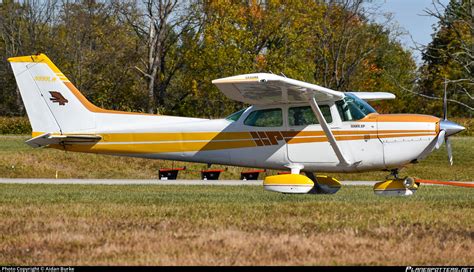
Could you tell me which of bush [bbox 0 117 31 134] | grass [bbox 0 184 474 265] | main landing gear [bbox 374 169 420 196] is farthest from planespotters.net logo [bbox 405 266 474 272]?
bush [bbox 0 117 31 134]

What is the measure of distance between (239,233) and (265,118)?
7.02 m

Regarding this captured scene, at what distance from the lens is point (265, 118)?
58.1 feet

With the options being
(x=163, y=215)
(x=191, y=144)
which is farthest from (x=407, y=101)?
(x=163, y=215)

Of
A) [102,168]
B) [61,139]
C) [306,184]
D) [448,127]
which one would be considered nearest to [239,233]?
[306,184]

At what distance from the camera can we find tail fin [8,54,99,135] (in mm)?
19125

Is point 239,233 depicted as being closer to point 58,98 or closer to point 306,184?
point 306,184

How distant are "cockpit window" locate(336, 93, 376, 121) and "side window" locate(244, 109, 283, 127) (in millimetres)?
1213

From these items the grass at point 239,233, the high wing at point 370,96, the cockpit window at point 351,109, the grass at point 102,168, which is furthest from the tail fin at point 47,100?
the grass at point 102,168

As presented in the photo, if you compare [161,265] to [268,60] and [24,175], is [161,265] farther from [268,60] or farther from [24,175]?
[268,60]

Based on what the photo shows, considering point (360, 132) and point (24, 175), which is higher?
point (360, 132)

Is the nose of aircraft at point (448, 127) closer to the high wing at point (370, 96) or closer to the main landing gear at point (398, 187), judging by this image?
the main landing gear at point (398, 187)

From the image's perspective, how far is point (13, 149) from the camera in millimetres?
39469

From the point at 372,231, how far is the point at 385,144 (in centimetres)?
622

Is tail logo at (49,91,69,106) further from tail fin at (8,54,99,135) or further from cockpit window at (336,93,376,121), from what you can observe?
cockpit window at (336,93,376,121)
